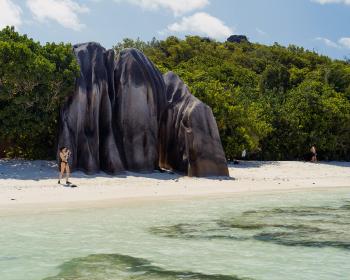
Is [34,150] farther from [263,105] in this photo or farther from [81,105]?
[263,105]

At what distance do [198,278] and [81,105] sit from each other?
15847 mm

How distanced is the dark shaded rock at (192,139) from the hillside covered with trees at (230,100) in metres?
5.12

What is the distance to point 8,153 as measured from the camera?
2778cm

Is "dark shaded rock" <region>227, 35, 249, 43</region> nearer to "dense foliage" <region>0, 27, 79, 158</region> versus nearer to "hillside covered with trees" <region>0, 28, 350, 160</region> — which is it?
"hillside covered with trees" <region>0, 28, 350, 160</region>

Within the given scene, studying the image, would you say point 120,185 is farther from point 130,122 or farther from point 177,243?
point 177,243

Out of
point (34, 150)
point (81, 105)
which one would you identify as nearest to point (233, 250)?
point (81, 105)

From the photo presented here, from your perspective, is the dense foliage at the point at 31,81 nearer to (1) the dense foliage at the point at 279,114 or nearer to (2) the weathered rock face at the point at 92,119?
(2) the weathered rock face at the point at 92,119

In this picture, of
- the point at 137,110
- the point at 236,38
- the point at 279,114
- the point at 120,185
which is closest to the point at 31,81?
the point at 137,110

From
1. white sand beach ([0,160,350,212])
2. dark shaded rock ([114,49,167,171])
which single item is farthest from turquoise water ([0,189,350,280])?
dark shaded rock ([114,49,167,171])

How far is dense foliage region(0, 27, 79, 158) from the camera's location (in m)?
22.2

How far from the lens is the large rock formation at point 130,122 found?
23156 millimetres

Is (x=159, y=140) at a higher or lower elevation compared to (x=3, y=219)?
higher

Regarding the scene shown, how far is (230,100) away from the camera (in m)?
33.5

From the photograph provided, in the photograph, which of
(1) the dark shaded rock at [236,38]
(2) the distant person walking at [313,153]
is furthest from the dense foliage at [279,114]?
(1) the dark shaded rock at [236,38]
